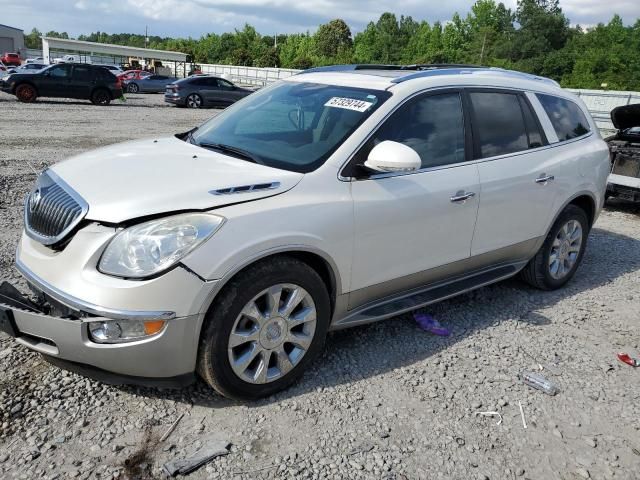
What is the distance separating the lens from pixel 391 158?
3230 mm

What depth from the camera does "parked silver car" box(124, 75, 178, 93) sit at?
108 feet

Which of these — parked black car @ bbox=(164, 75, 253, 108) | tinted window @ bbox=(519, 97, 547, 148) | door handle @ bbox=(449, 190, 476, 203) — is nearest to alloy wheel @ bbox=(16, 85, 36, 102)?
parked black car @ bbox=(164, 75, 253, 108)

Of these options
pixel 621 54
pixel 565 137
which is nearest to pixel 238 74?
pixel 621 54

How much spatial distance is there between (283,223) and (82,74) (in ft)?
70.7

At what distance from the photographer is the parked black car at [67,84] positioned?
2027 centimetres

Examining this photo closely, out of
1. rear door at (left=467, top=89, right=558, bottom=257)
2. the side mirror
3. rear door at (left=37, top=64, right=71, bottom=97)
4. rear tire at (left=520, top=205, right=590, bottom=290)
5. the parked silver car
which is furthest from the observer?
the parked silver car

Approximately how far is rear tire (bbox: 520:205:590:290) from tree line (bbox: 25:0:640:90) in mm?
47593

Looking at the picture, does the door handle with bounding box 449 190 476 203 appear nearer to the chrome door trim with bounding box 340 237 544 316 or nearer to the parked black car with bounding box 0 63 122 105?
the chrome door trim with bounding box 340 237 544 316

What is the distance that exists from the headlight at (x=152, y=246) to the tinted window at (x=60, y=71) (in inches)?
838

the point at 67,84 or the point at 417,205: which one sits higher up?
the point at 417,205

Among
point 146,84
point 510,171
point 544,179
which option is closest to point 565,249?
point 544,179

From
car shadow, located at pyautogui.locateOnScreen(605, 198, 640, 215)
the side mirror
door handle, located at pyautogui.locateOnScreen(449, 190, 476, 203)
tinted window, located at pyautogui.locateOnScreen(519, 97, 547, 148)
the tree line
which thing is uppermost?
the tree line

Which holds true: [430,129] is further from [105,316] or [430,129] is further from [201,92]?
[201,92]

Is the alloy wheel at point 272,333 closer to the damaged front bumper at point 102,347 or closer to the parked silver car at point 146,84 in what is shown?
the damaged front bumper at point 102,347
